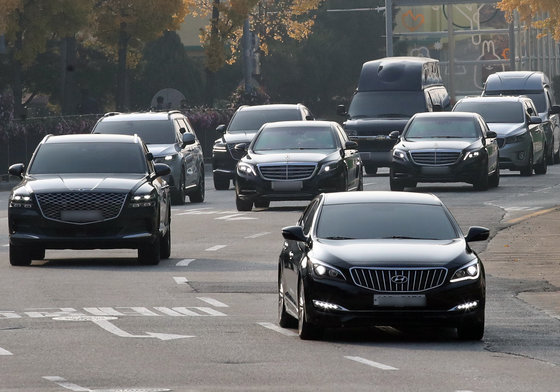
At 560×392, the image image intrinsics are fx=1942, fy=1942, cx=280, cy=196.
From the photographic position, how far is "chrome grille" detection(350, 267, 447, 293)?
48.2 feet

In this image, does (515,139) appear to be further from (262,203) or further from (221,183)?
(262,203)

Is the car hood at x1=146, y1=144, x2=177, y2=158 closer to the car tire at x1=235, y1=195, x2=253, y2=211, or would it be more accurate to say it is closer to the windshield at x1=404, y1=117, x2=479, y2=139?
the car tire at x1=235, y1=195, x2=253, y2=211

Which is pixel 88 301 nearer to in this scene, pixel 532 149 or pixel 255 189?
pixel 255 189

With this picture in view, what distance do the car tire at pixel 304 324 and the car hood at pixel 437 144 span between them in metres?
23.1

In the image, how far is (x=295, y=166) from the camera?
32.9m

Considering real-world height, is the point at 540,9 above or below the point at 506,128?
→ above

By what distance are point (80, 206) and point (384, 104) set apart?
86.7ft

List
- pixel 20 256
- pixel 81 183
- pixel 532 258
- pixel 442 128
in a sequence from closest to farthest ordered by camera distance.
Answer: pixel 81 183
pixel 20 256
pixel 532 258
pixel 442 128

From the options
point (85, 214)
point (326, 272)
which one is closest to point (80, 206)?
point (85, 214)

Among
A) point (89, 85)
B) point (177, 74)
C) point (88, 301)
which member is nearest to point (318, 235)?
point (88, 301)

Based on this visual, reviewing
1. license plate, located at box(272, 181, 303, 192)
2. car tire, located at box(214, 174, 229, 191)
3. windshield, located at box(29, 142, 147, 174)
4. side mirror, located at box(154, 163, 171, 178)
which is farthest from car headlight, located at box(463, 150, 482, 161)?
side mirror, located at box(154, 163, 171, 178)

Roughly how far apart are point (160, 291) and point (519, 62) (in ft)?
240

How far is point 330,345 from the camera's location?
1474 cm

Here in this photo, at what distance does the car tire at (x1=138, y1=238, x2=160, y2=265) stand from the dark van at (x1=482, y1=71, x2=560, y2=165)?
28.8 m
